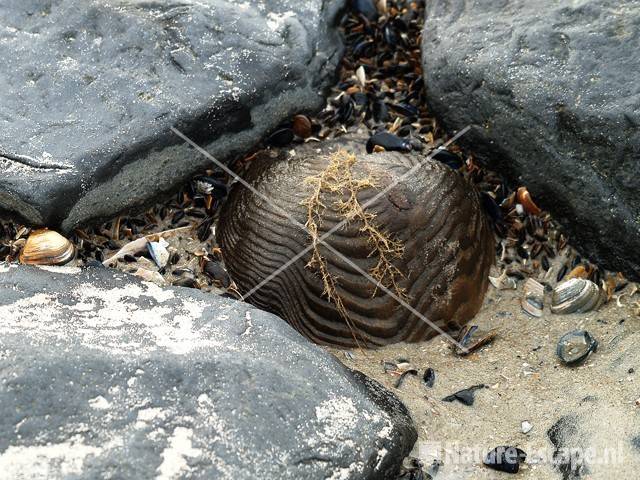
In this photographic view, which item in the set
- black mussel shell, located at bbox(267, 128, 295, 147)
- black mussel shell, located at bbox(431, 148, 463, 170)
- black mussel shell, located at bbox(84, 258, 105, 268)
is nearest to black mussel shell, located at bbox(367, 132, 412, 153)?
black mussel shell, located at bbox(431, 148, 463, 170)

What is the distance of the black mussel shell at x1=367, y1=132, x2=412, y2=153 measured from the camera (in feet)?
14.5

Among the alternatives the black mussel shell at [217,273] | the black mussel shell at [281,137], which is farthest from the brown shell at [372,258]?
the black mussel shell at [281,137]

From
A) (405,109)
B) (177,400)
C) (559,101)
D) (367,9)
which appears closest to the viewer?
(177,400)

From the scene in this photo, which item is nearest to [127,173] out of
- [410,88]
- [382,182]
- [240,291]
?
[240,291]

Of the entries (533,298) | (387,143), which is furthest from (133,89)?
(533,298)

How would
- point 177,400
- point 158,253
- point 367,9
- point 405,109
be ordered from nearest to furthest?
point 177,400
point 158,253
point 405,109
point 367,9

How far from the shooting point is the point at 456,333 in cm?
409

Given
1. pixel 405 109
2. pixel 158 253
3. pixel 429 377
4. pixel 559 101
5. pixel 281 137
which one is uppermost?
pixel 559 101

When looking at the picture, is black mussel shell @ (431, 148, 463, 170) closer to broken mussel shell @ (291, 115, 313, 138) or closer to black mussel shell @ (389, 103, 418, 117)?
black mussel shell @ (389, 103, 418, 117)

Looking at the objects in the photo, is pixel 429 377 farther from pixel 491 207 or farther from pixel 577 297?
pixel 491 207

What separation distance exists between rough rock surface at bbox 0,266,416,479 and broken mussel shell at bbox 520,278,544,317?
0.99m

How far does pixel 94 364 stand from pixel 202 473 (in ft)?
1.91

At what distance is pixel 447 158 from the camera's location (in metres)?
4.41

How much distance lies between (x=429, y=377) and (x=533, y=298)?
2.43 ft
